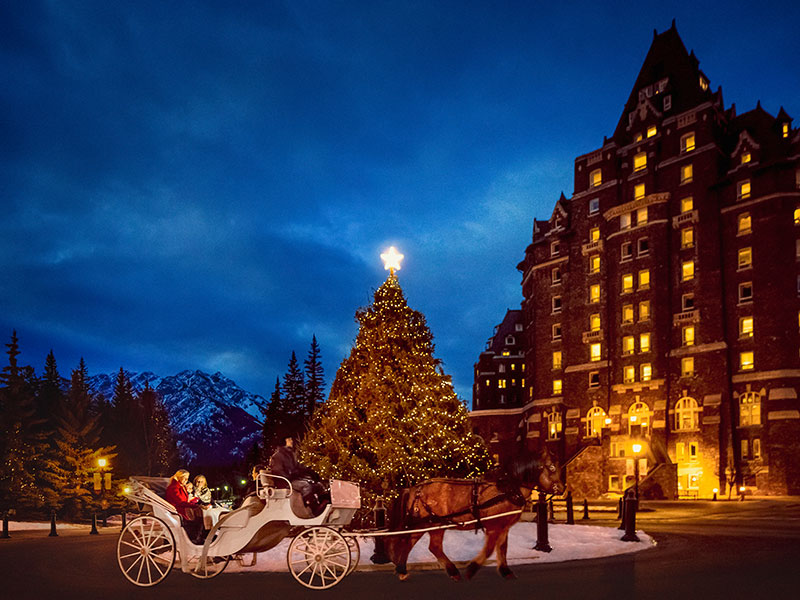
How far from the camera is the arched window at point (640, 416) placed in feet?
186

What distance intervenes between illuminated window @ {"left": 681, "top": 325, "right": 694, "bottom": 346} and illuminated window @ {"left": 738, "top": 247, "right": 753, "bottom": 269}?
5.81 metres

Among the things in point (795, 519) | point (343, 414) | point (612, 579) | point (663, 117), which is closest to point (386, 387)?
point (343, 414)

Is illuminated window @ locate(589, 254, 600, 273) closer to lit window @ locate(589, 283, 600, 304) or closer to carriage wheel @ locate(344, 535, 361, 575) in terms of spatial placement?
lit window @ locate(589, 283, 600, 304)

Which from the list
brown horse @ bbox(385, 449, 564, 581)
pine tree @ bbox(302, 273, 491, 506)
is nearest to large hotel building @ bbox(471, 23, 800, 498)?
pine tree @ bbox(302, 273, 491, 506)

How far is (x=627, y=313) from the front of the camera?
60156 millimetres

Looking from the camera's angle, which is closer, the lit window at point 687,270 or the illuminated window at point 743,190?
the illuminated window at point 743,190

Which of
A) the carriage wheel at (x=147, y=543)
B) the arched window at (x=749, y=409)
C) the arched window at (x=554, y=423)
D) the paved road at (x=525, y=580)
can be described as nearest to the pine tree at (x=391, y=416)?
the paved road at (x=525, y=580)

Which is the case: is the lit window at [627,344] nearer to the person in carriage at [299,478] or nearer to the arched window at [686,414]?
the arched window at [686,414]

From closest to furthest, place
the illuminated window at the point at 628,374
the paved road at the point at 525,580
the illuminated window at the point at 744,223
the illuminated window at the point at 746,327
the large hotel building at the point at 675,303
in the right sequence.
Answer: the paved road at the point at 525,580
the large hotel building at the point at 675,303
the illuminated window at the point at 746,327
the illuminated window at the point at 744,223
the illuminated window at the point at 628,374

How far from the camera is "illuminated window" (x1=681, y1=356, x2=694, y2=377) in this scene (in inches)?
2183

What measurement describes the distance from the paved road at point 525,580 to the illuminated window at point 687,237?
40.9 metres

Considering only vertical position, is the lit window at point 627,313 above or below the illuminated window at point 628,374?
above

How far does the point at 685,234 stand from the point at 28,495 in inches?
1881

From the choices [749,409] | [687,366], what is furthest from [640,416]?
[749,409]
